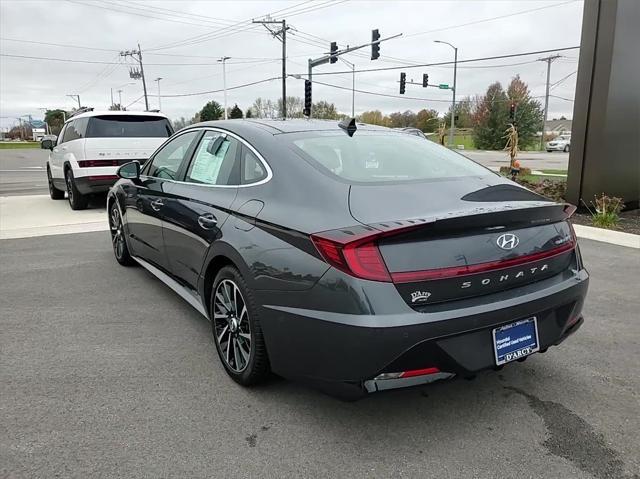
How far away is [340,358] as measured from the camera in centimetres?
231

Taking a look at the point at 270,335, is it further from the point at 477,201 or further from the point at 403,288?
the point at 477,201

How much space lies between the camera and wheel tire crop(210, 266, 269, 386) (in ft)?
9.09

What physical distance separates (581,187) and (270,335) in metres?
8.45

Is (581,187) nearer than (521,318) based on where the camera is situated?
No

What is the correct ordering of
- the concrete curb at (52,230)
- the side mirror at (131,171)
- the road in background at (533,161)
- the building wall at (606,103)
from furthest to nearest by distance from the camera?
the road in background at (533,161) < the building wall at (606,103) < the concrete curb at (52,230) < the side mirror at (131,171)

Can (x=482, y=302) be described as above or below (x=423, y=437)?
above

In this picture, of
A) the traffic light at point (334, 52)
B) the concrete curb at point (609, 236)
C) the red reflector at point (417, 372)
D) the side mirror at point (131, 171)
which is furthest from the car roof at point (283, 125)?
the traffic light at point (334, 52)

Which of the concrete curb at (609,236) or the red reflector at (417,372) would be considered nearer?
the red reflector at (417,372)

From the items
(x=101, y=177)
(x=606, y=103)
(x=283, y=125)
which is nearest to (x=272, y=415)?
(x=283, y=125)

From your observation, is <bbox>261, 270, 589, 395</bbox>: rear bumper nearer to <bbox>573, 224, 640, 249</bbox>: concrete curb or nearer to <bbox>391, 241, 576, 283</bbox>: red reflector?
<bbox>391, 241, 576, 283</bbox>: red reflector

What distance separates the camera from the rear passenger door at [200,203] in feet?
10.5

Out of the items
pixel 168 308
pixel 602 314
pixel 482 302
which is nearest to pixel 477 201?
pixel 482 302

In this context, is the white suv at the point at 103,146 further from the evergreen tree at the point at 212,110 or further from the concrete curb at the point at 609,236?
the evergreen tree at the point at 212,110

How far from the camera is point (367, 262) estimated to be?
225cm
